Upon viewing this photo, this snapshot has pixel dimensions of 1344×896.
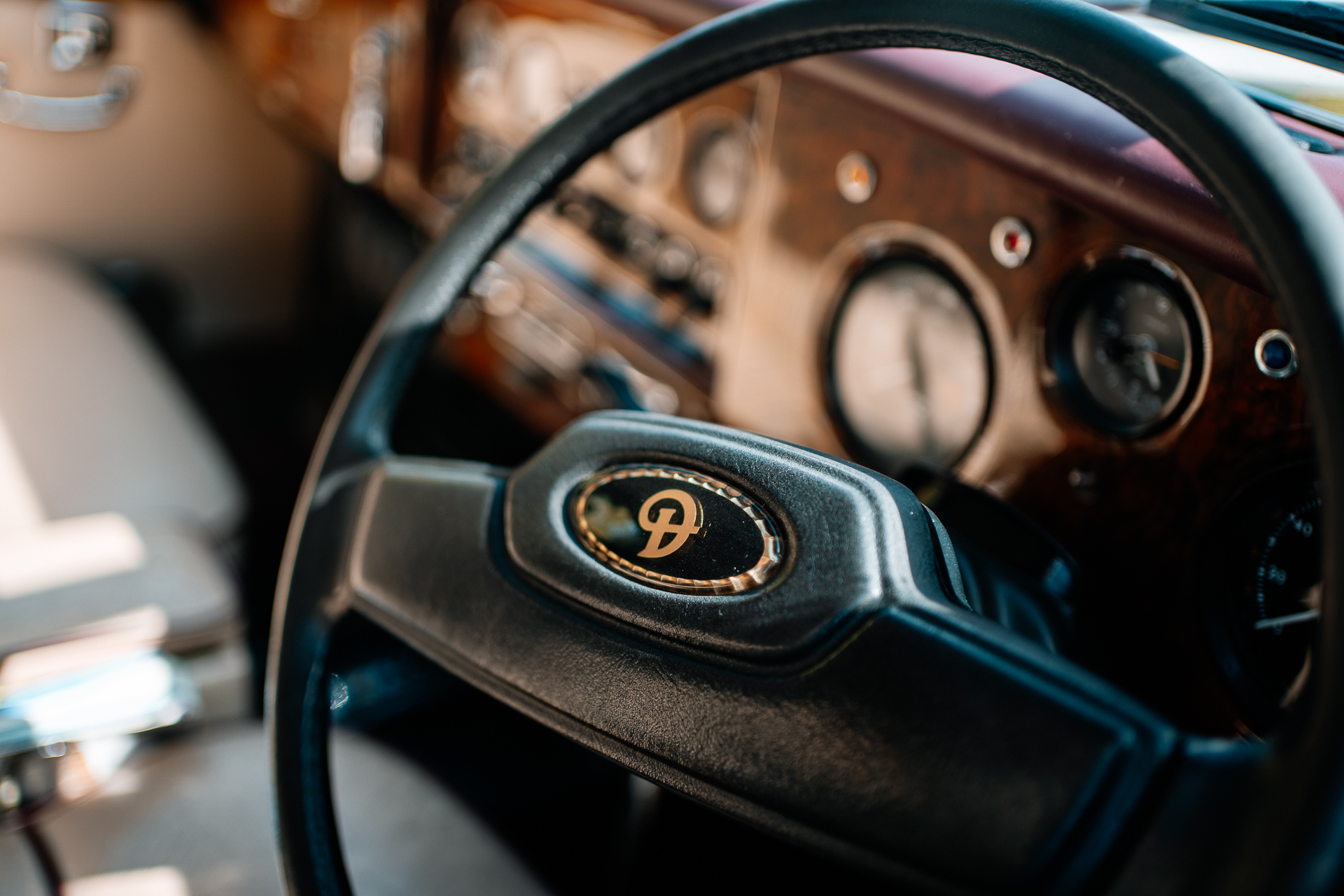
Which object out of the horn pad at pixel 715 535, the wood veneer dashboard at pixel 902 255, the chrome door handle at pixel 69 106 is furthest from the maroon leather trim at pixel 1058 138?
the chrome door handle at pixel 69 106

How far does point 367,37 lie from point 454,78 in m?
0.23

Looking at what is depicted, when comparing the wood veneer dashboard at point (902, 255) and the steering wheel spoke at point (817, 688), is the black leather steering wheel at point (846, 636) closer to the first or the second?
the steering wheel spoke at point (817, 688)

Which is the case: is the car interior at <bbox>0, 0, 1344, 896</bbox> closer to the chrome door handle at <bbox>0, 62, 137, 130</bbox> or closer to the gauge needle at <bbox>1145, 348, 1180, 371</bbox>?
the gauge needle at <bbox>1145, 348, 1180, 371</bbox>

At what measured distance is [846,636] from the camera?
0.43m

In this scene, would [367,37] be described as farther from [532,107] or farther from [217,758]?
[217,758]

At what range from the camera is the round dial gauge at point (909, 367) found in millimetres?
809

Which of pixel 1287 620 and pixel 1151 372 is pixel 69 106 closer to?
pixel 1151 372

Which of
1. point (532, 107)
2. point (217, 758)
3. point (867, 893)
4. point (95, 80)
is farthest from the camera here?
point (95, 80)

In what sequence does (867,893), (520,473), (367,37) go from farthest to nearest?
(367,37) → (867,893) → (520,473)

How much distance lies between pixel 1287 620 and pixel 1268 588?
0.07 ft

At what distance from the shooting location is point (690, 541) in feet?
1.60

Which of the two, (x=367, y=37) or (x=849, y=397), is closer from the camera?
(x=849, y=397)

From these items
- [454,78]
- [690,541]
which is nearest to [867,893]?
[690,541]

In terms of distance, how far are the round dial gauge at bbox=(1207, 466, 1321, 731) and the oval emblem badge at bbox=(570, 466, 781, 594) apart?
333 millimetres
